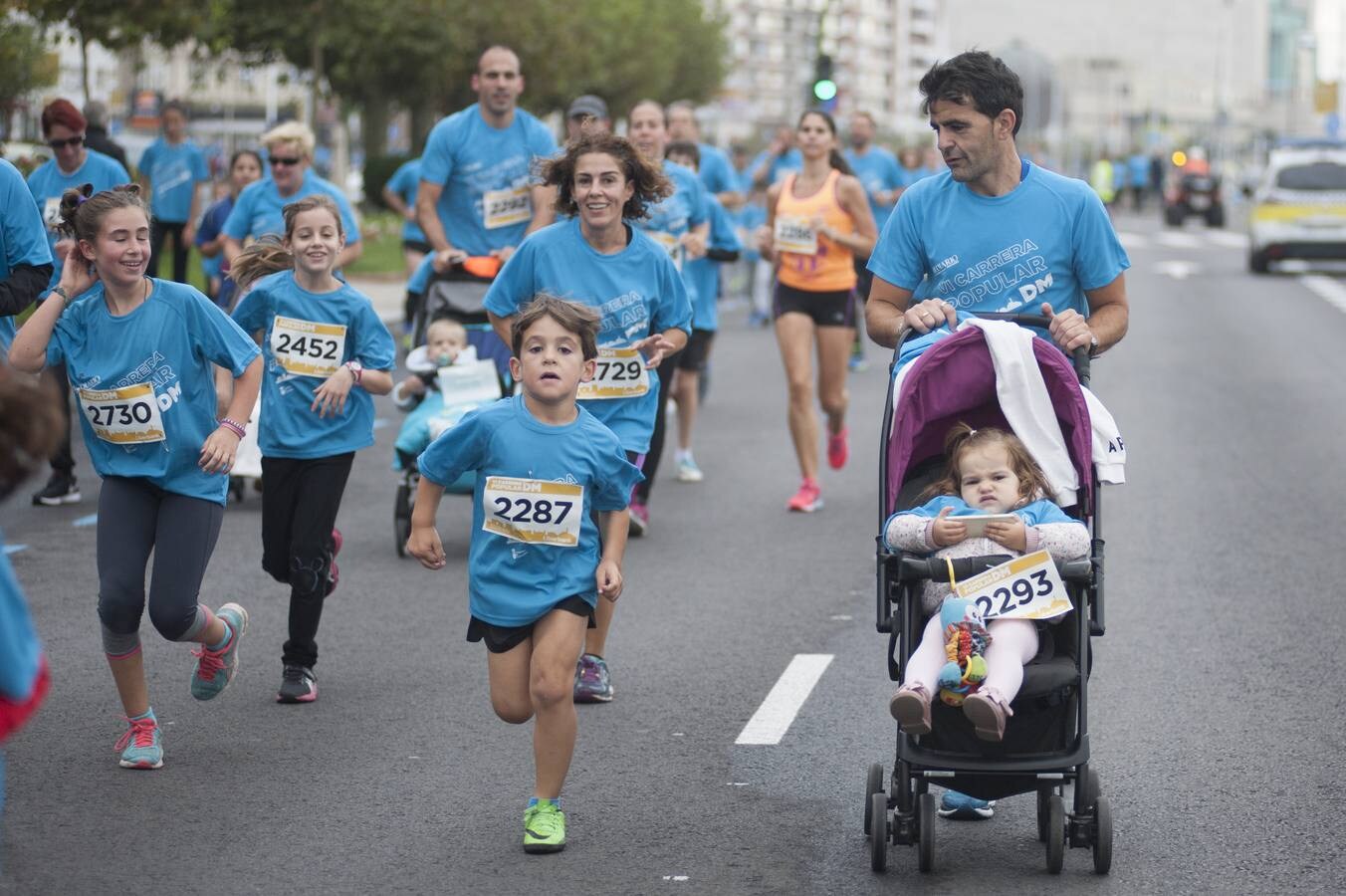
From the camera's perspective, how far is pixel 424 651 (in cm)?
823

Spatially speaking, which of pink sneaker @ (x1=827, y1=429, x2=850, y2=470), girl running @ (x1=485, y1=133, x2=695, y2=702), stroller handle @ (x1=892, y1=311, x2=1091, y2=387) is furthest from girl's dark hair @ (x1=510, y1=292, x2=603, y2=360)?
pink sneaker @ (x1=827, y1=429, x2=850, y2=470)

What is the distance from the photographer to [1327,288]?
3105 centimetres

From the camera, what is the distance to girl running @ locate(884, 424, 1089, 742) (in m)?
5.04

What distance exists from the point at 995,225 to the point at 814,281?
18.6ft

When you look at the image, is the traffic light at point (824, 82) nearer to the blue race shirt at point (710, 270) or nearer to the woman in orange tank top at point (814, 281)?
the blue race shirt at point (710, 270)

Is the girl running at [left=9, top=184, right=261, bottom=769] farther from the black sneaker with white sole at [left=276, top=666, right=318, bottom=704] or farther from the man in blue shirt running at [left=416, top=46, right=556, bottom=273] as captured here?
the man in blue shirt running at [left=416, top=46, right=556, bottom=273]

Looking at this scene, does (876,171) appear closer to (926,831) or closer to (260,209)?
(260,209)

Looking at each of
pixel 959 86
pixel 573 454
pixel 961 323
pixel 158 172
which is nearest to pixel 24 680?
pixel 573 454

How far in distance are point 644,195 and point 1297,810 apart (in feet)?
9.98

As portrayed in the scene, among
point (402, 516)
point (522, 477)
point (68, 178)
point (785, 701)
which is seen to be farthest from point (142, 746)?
point (68, 178)

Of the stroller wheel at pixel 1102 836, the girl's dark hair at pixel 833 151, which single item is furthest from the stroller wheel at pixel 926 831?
the girl's dark hair at pixel 833 151

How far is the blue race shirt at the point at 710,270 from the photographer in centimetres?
1247

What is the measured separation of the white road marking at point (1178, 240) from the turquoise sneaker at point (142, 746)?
39490mm

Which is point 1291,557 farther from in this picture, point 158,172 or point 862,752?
point 158,172
